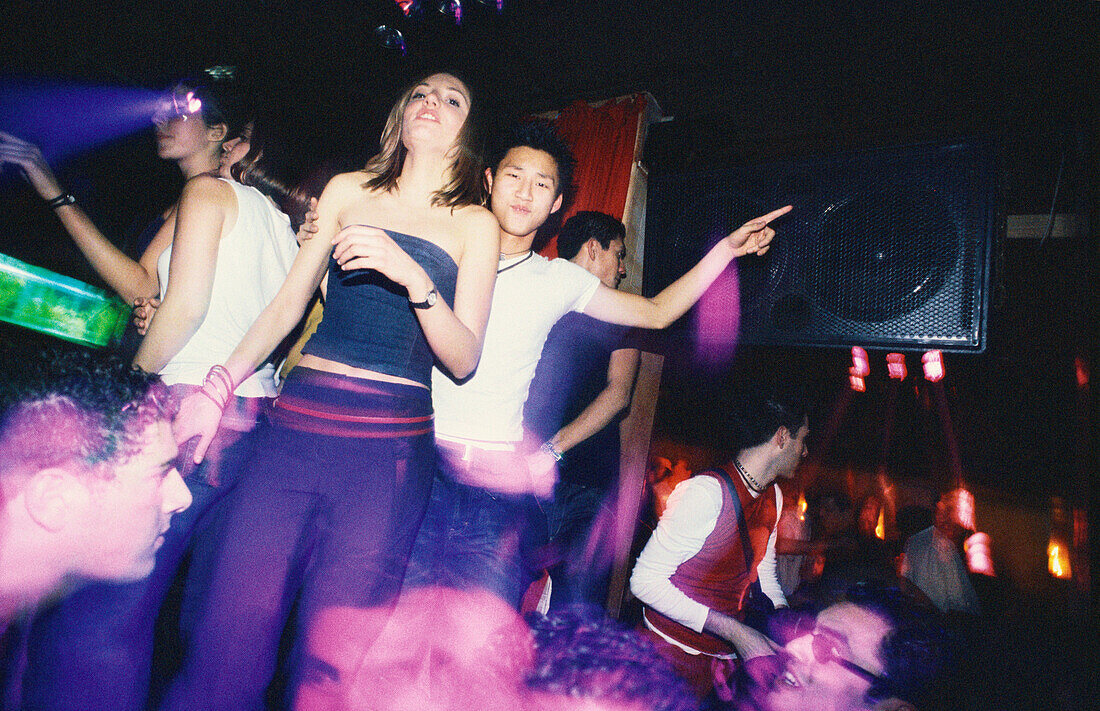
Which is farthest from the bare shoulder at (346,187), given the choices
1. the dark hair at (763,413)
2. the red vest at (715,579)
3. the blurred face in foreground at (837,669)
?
the blurred face in foreground at (837,669)

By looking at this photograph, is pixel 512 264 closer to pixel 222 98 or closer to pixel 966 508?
pixel 222 98

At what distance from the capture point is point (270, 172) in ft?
6.32

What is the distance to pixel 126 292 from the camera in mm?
1788

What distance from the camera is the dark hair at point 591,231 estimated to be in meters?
2.70

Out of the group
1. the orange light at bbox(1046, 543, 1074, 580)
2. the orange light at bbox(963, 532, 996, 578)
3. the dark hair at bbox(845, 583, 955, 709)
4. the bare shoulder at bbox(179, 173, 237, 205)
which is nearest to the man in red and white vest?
the dark hair at bbox(845, 583, 955, 709)

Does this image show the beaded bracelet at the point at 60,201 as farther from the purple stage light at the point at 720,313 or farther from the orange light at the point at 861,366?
the orange light at the point at 861,366

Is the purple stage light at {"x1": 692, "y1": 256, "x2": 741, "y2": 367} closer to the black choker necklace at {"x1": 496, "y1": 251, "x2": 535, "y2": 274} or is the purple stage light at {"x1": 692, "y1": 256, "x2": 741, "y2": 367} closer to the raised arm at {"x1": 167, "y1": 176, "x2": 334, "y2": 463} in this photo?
the black choker necklace at {"x1": 496, "y1": 251, "x2": 535, "y2": 274}

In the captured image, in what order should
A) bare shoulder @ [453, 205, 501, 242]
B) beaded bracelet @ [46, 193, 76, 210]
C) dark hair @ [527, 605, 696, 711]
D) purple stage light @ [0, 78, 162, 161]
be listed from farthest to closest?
purple stage light @ [0, 78, 162, 161] < beaded bracelet @ [46, 193, 76, 210] < bare shoulder @ [453, 205, 501, 242] < dark hair @ [527, 605, 696, 711]

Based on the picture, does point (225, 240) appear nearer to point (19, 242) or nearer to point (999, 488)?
point (19, 242)

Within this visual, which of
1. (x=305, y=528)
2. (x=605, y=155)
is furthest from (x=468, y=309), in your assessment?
(x=605, y=155)

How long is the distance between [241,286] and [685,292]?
1.34m

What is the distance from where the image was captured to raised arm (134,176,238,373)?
1.48 meters

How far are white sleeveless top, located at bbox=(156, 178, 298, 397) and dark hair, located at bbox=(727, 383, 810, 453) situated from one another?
2.02 m

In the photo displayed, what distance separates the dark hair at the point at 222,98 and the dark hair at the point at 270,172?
0.16 ft
